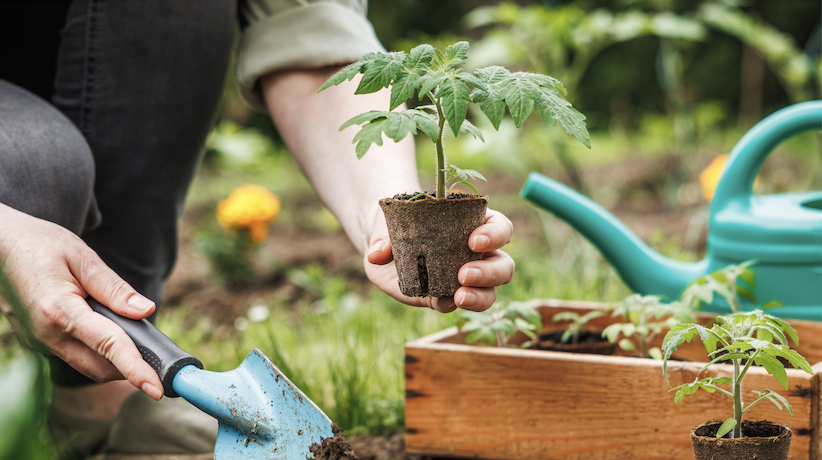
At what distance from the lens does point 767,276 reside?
1262mm

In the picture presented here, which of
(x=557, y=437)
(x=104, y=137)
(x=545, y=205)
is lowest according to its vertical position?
(x=557, y=437)

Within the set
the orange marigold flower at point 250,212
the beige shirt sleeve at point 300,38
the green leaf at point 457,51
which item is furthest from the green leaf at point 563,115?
the orange marigold flower at point 250,212

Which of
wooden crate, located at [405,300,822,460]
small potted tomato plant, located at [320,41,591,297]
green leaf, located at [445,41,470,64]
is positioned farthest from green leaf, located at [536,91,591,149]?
wooden crate, located at [405,300,822,460]

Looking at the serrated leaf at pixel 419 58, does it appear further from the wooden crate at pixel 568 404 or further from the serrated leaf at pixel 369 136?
the wooden crate at pixel 568 404

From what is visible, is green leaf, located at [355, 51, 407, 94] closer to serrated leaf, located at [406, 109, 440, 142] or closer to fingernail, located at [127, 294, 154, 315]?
serrated leaf, located at [406, 109, 440, 142]

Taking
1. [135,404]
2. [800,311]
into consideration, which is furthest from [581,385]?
[135,404]

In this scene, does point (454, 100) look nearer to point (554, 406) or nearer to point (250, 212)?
point (554, 406)

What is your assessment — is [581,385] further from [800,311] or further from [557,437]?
[800,311]

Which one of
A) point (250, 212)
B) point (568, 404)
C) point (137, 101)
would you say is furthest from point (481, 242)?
point (250, 212)

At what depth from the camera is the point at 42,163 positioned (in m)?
1.05

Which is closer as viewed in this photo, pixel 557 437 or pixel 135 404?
pixel 557 437

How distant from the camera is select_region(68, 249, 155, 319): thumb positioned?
0.87 m

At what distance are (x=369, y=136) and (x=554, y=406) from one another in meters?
0.60

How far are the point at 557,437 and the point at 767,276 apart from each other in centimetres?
55
